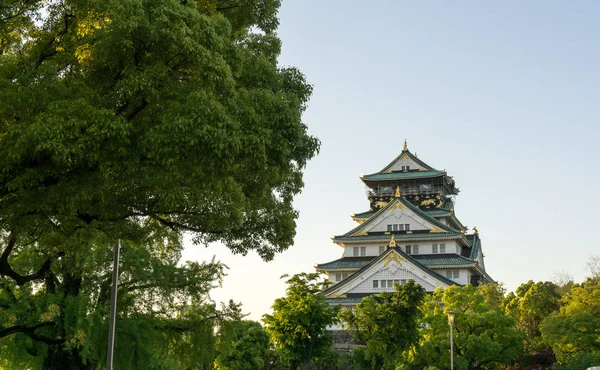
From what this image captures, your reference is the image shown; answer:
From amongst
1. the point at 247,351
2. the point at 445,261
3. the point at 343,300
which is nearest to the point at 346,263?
the point at 343,300

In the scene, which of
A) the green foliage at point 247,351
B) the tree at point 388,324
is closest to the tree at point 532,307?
the tree at point 388,324

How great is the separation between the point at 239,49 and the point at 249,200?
280cm

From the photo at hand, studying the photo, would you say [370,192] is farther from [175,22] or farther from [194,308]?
[175,22]

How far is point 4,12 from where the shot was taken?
11.2 metres

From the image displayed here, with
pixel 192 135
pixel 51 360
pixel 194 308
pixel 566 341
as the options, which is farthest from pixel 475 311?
pixel 192 135

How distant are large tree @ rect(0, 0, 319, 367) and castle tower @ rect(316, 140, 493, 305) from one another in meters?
41.7

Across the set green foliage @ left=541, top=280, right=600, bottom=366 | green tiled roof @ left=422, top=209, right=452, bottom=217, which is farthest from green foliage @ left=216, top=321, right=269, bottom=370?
green tiled roof @ left=422, top=209, right=452, bottom=217

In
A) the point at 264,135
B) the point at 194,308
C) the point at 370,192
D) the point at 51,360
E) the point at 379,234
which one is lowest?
the point at 51,360

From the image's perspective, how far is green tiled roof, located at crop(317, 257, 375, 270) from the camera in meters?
58.7

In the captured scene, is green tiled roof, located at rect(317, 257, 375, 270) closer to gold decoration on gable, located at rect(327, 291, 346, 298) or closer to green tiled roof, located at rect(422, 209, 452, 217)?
gold decoration on gable, located at rect(327, 291, 346, 298)

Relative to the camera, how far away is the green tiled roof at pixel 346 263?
193 feet

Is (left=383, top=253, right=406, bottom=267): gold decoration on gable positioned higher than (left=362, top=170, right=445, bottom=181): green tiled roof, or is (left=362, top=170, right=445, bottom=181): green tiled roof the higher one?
(left=362, top=170, right=445, bottom=181): green tiled roof

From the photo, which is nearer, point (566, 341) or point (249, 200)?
point (249, 200)

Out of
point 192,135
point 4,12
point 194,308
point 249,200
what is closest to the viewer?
point 192,135
